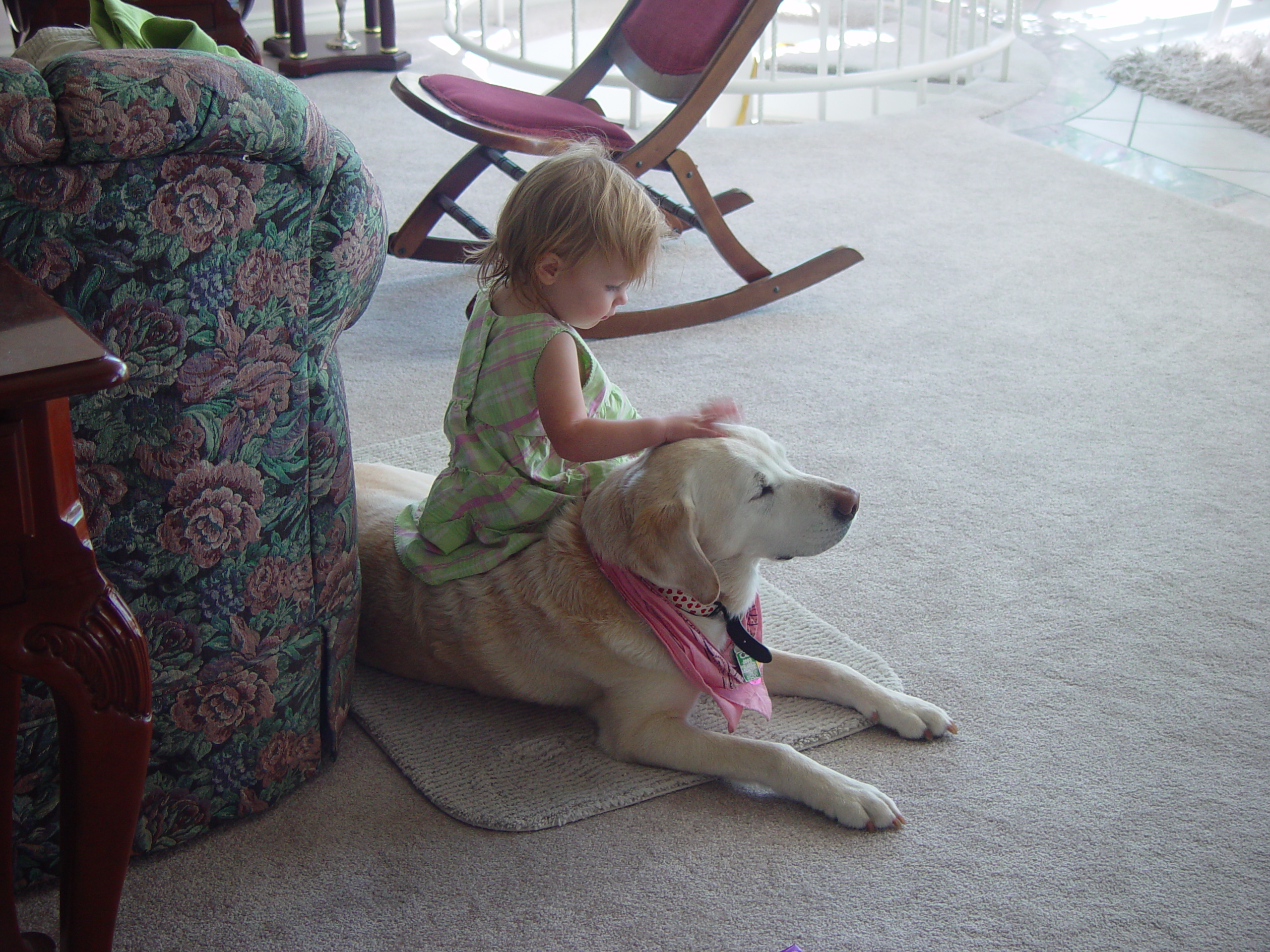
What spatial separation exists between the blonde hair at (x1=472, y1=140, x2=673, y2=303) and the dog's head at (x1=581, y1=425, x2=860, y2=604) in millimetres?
300

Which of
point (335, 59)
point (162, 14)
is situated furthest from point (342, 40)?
point (162, 14)

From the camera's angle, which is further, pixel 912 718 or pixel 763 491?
pixel 912 718

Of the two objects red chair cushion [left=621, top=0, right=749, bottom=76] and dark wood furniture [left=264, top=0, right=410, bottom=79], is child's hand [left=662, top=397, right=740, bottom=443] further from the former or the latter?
dark wood furniture [left=264, top=0, right=410, bottom=79]

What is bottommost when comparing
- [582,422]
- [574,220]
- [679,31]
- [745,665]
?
[745,665]

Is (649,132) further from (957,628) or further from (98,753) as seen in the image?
(98,753)

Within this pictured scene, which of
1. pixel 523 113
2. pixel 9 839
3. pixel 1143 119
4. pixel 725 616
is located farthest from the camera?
pixel 1143 119

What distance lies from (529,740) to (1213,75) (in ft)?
15.3

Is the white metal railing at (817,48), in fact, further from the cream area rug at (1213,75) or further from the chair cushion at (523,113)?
the chair cushion at (523,113)

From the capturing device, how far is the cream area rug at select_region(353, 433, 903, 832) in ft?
4.67

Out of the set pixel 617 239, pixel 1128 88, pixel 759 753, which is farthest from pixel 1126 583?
pixel 1128 88

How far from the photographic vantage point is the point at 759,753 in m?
1.41

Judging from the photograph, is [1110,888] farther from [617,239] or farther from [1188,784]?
[617,239]

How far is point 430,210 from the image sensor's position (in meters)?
2.94

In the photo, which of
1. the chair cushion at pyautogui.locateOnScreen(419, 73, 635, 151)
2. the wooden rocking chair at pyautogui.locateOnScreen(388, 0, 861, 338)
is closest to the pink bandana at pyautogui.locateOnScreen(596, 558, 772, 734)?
the wooden rocking chair at pyautogui.locateOnScreen(388, 0, 861, 338)
